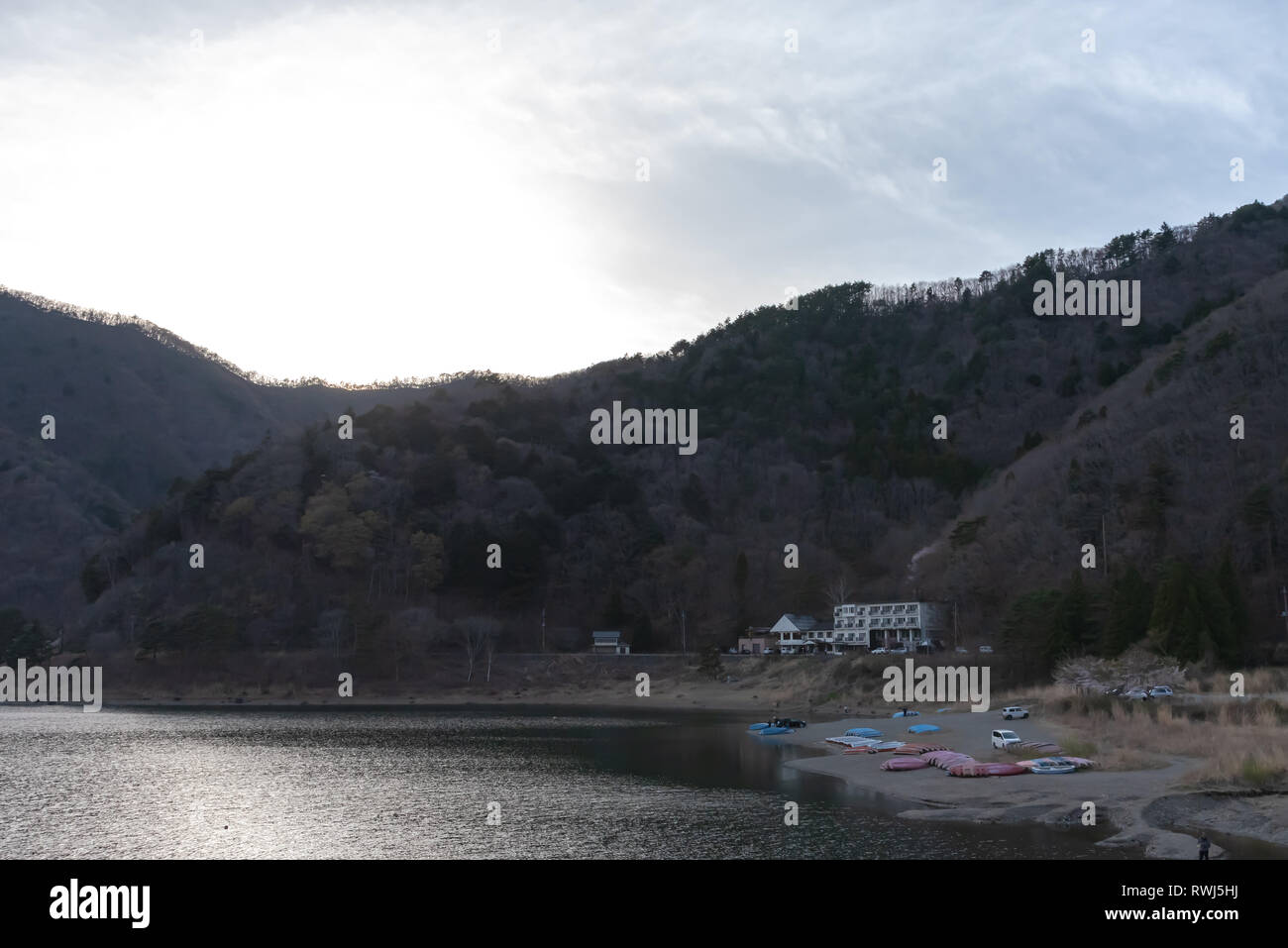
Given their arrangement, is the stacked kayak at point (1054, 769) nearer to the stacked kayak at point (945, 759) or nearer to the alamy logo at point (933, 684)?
the stacked kayak at point (945, 759)

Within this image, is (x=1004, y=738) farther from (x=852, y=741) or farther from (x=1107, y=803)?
(x=1107, y=803)

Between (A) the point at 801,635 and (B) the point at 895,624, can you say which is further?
(A) the point at 801,635

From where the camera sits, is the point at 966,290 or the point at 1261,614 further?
the point at 966,290

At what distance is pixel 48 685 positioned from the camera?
102562mm

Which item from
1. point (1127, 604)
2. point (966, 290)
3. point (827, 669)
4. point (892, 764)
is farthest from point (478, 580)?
point (966, 290)

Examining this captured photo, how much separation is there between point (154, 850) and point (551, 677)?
7123cm

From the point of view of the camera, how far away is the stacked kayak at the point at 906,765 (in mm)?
39906

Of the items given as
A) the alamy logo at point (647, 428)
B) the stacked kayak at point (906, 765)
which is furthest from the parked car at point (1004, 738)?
the alamy logo at point (647, 428)

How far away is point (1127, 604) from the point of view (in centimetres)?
6306

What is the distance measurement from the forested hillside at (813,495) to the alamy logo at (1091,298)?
2.44m

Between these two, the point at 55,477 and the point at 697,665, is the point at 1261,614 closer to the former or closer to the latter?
the point at 697,665

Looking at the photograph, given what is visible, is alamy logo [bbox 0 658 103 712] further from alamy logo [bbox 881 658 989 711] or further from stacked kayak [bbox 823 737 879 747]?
stacked kayak [bbox 823 737 879 747]

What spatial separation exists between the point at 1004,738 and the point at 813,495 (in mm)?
100199

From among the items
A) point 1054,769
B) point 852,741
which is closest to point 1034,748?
point 1054,769
